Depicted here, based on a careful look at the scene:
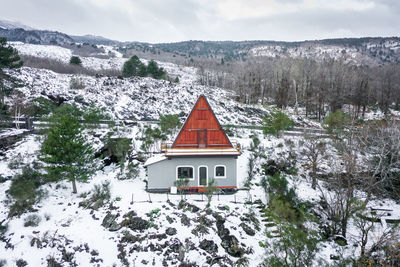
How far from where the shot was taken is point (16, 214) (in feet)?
42.5

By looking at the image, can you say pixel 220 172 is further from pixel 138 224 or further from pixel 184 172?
pixel 138 224

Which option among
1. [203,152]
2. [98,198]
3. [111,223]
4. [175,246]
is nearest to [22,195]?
[98,198]

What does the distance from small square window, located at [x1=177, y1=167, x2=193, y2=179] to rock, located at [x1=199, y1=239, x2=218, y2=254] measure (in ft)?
18.8

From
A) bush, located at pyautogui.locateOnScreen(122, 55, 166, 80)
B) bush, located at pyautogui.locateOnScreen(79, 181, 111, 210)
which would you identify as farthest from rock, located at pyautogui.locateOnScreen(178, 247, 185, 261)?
bush, located at pyautogui.locateOnScreen(122, 55, 166, 80)

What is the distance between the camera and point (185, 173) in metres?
16.8

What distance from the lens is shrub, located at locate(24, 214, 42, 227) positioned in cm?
1244

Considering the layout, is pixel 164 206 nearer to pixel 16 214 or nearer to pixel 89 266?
pixel 89 266

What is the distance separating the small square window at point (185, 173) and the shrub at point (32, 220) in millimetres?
10109

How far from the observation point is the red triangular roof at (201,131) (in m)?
17.7

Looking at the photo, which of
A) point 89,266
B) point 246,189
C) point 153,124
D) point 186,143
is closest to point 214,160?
point 186,143

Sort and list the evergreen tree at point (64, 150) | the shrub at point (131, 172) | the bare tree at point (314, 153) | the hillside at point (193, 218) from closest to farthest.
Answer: the hillside at point (193, 218) < the evergreen tree at point (64, 150) < the bare tree at point (314, 153) < the shrub at point (131, 172)

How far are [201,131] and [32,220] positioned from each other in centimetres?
1383

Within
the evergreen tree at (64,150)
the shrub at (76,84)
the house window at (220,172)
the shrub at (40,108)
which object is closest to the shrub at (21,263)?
the evergreen tree at (64,150)

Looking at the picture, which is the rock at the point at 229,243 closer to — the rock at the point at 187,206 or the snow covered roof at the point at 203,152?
the rock at the point at 187,206
